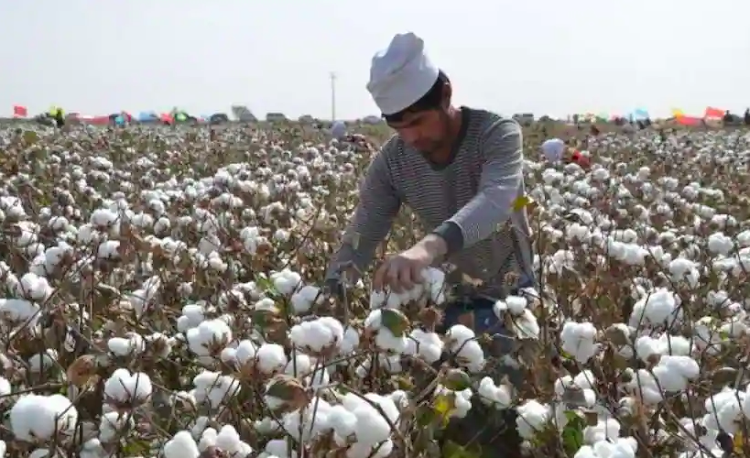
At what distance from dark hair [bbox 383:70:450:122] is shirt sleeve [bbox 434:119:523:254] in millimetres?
149

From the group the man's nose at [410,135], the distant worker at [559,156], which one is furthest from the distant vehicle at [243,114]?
the man's nose at [410,135]

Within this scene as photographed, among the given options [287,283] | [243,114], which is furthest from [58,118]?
[287,283]

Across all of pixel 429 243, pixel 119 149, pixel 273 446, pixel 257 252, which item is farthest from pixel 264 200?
→ pixel 119 149

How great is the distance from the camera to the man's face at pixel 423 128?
2330mm

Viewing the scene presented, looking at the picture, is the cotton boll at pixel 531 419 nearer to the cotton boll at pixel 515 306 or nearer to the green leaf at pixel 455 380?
the green leaf at pixel 455 380

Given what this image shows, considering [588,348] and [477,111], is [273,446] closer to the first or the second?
[588,348]

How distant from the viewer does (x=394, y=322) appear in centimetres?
144

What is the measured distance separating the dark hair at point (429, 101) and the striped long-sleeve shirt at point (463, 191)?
15 cm

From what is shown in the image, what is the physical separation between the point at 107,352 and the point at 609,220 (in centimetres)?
221

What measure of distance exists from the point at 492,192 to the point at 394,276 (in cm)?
61

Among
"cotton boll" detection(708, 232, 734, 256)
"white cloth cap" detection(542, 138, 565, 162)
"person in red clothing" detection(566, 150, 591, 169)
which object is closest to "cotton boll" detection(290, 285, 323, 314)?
"cotton boll" detection(708, 232, 734, 256)

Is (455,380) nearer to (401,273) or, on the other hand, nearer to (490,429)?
(490,429)

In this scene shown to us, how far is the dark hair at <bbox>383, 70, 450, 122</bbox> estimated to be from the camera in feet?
7.59

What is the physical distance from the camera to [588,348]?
1.56m
